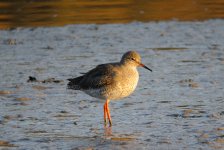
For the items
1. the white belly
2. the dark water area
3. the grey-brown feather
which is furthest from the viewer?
the dark water area

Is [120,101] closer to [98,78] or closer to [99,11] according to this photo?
[98,78]

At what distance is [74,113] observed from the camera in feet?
32.1

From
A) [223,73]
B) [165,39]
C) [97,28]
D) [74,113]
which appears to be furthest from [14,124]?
[97,28]

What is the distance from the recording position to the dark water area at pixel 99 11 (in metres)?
17.8

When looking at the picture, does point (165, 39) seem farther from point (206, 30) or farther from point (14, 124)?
point (14, 124)

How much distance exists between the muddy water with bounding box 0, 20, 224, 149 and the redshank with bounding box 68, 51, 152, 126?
0.35 metres

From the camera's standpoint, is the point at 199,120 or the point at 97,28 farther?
the point at 97,28

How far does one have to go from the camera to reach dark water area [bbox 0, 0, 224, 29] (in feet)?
58.2

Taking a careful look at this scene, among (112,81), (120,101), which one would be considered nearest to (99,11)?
(120,101)

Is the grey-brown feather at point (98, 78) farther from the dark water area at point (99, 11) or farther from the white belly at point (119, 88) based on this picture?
the dark water area at point (99, 11)

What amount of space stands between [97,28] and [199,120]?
26.6ft

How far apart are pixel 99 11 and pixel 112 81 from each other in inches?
386

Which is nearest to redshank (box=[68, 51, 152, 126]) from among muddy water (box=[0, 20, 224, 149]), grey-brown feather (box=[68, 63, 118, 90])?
grey-brown feather (box=[68, 63, 118, 90])

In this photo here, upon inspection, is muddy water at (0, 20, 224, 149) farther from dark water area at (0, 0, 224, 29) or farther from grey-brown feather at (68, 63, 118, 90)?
dark water area at (0, 0, 224, 29)
